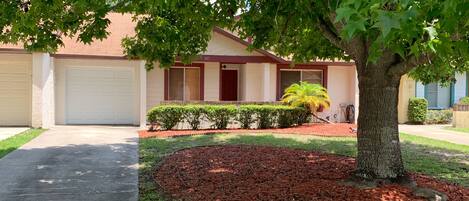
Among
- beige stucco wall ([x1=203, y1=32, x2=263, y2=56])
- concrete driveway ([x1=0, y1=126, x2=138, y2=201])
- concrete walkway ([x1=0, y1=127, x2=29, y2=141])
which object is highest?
beige stucco wall ([x1=203, y1=32, x2=263, y2=56])

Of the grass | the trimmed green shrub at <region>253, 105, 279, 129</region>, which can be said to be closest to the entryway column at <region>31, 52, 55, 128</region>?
the grass

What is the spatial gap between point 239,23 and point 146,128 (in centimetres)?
1147

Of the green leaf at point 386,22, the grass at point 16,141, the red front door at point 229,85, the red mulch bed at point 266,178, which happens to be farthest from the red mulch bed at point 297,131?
the green leaf at point 386,22

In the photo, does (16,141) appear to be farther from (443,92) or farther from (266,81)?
(443,92)

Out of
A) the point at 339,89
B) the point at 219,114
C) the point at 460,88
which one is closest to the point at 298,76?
the point at 339,89

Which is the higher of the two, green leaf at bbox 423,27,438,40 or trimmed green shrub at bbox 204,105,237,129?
green leaf at bbox 423,27,438,40

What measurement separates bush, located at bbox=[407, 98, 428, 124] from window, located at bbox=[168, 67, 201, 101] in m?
9.69

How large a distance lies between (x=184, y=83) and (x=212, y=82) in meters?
1.21

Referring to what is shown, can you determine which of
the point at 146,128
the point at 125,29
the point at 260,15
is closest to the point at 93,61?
the point at 125,29

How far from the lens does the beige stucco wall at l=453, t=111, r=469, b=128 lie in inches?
822

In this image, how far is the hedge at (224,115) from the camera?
17625mm

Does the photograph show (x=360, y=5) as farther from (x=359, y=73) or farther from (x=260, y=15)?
(x=359, y=73)

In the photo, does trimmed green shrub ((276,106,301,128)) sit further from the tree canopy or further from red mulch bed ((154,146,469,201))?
the tree canopy

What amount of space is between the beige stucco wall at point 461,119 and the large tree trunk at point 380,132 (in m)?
15.1
